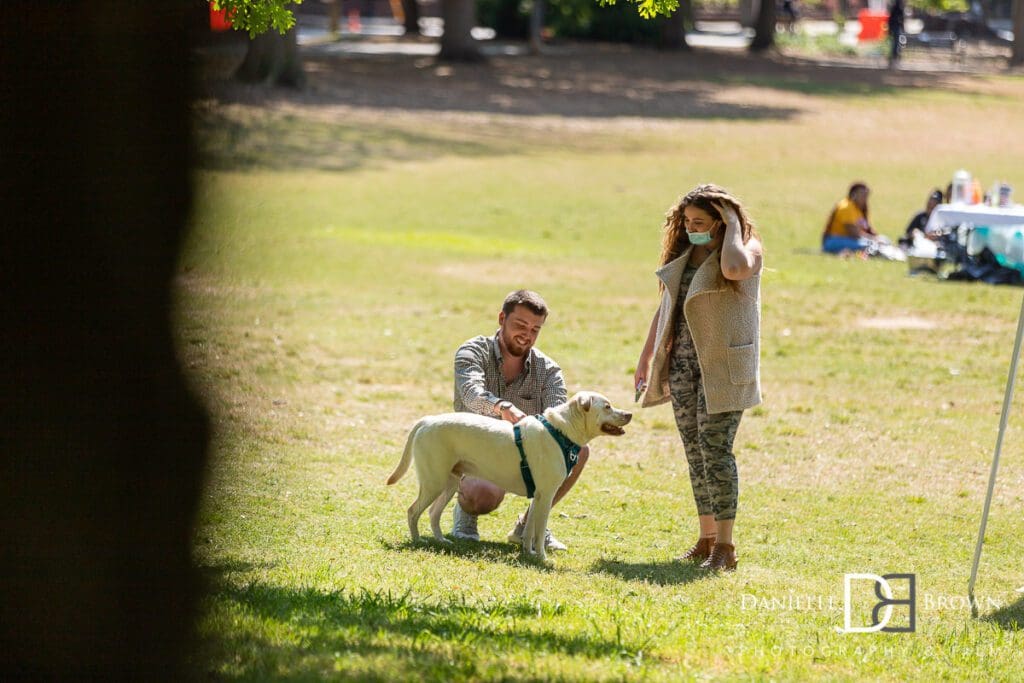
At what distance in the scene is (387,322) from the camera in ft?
50.0

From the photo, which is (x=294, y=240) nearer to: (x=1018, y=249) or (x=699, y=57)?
(x=1018, y=249)

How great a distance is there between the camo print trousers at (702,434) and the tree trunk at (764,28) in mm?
46394

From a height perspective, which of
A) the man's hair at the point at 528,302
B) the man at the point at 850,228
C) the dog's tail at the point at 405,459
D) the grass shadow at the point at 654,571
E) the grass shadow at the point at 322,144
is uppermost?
the man's hair at the point at 528,302

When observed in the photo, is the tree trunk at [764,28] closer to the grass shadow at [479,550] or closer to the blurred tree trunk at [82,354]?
the grass shadow at [479,550]

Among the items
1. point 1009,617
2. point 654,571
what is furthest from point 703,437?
point 1009,617

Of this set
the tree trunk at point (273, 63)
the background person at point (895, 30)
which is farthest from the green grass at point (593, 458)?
the background person at point (895, 30)

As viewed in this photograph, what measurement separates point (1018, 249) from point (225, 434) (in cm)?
1107

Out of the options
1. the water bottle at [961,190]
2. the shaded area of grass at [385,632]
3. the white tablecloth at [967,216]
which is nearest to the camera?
the shaded area of grass at [385,632]

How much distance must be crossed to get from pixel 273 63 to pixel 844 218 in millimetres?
19679

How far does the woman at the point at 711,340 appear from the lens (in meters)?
7.04

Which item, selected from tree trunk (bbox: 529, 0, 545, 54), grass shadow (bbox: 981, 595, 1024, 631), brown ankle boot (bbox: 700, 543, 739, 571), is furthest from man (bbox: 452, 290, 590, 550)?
tree trunk (bbox: 529, 0, 545, 54)

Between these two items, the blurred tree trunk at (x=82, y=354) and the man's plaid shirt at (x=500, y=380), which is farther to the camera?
the man's plaid shirt at (x=500, y=380)

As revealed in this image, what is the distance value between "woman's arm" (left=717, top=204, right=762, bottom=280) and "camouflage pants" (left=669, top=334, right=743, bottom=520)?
46 cm

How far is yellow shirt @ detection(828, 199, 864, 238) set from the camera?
19953 millimetres
